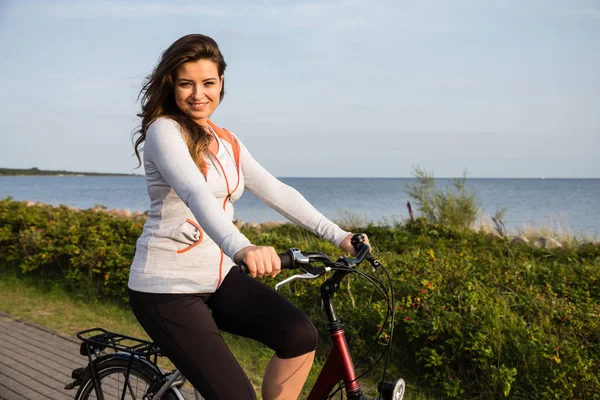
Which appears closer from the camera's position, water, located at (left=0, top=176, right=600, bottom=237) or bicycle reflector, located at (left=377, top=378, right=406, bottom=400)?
bicycle reflector, located at (left=377, top=378, right=406, bottom=400)

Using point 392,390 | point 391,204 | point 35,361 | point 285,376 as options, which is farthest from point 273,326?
point 391,204

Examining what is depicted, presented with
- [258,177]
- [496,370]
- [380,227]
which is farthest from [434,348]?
[380,227]

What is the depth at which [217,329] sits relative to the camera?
2.42 m

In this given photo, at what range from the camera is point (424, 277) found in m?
5.09

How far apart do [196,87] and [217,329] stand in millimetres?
1055

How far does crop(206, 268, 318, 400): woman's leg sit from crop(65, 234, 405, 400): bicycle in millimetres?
104

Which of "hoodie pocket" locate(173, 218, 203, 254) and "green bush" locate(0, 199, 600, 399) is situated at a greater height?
"hoodie pocket" locate(173, 218, 203, 254)

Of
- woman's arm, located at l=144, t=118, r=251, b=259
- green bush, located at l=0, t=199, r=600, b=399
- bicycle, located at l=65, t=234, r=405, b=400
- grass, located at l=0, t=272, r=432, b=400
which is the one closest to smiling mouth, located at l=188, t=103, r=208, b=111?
woman's arm, located at l=144, t=118, r=251, b=259

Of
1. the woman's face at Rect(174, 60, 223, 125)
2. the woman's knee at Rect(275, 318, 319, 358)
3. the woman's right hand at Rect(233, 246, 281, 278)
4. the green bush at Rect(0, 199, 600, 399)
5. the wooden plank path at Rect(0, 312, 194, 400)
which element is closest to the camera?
the woman's right hand at Rect(233, 246, 281, 278)

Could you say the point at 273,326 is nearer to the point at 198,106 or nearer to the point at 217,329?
the point at 217,329

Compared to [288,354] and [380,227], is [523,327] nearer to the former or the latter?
[288,354]

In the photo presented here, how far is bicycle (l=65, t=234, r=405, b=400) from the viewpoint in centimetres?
210

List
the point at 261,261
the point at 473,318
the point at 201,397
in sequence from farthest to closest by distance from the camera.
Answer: the point at 473,318
the point at 201,397
the point at 261,261

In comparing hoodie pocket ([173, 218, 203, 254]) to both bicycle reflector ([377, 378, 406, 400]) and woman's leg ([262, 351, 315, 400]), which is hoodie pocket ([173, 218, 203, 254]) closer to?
woman's leg ([262, 351, 315, 400])
